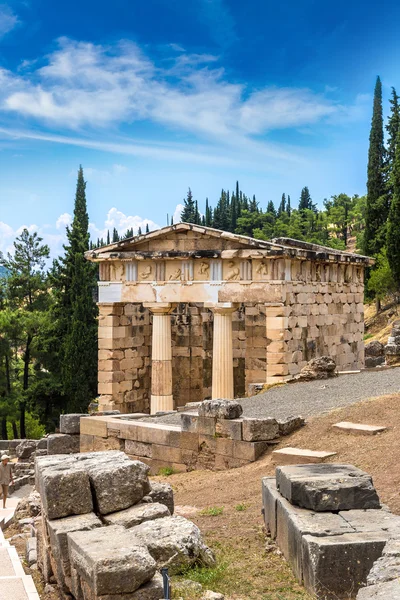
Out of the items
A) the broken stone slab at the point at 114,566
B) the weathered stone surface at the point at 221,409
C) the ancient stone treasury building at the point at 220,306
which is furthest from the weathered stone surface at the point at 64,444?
the broken stone slab at the point at 114,566

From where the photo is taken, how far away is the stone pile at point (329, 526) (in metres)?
6.83

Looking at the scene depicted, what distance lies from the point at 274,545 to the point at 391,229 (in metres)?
35.9

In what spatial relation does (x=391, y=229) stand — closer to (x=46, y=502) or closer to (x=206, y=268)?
(x=206, y=268)

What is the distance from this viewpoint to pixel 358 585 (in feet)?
22.5

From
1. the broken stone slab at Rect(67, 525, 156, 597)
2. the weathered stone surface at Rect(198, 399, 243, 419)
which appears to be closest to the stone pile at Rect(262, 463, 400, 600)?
the broken stone slab at Rect(67, 525, 156, 597)

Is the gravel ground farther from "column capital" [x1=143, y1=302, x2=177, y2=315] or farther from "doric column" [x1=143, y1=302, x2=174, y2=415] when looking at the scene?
"column capital" [x1=143, y1=302, x2=177, y2=315]

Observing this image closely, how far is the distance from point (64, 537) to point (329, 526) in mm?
2780

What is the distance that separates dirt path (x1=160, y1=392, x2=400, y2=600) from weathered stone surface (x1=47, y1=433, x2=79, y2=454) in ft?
15.3

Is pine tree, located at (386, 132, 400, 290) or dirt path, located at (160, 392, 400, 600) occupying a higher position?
pine tree, located at (386, 132, 400, 290)

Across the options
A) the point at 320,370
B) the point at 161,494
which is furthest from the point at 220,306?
the point at 161,494

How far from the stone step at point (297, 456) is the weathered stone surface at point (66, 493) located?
4633mm

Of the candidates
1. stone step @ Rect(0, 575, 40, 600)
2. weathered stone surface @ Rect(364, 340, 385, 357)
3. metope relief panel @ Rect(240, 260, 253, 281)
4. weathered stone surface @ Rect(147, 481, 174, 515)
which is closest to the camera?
stone step @ Rect(0, 575, 40, 600)

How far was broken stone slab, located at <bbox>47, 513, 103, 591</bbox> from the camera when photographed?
7793 mm

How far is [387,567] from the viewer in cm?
580
